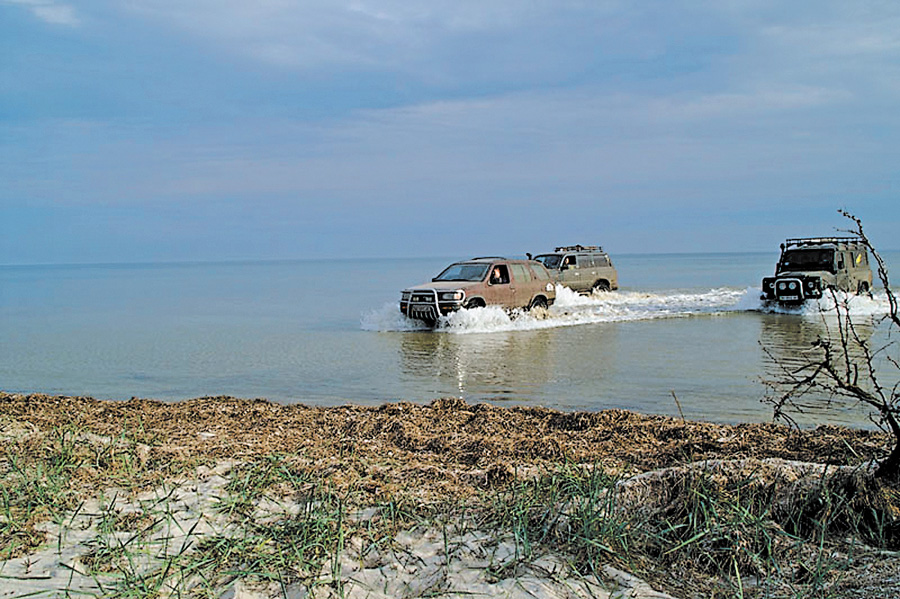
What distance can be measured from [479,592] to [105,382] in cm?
1086

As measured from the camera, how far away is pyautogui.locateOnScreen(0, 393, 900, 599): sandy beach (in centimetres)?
371

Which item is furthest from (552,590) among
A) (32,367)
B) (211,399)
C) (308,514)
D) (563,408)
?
(32,367)

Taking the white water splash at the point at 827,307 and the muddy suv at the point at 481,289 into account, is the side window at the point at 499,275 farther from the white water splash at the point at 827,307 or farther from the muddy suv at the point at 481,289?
the white water splash at the point at 827,307

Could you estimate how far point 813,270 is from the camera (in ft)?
79.5

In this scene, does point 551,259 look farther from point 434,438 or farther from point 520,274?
point 434,438

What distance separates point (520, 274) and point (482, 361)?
24.8 ft

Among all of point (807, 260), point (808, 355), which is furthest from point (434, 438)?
point (807, 260)

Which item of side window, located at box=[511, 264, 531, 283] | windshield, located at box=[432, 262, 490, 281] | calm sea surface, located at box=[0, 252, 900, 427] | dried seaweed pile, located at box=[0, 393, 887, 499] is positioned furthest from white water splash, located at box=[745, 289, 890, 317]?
dried seaweed pile, located at box=[0, 393, 887, 499]

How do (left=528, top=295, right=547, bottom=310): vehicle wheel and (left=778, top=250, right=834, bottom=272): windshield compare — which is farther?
(left=778, top=250, right=834, bottom=272): windshield

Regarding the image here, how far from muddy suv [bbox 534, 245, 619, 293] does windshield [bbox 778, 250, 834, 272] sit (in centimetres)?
742

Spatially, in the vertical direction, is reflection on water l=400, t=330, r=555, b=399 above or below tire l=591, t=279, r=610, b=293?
below

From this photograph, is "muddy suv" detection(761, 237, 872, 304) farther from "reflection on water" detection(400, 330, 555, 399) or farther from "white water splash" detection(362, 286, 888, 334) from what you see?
"reflection on water" detection(400, 330, 555, 399)

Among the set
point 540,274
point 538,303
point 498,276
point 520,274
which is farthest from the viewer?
point 540,274

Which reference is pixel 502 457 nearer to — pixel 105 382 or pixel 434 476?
pixel 434 476
